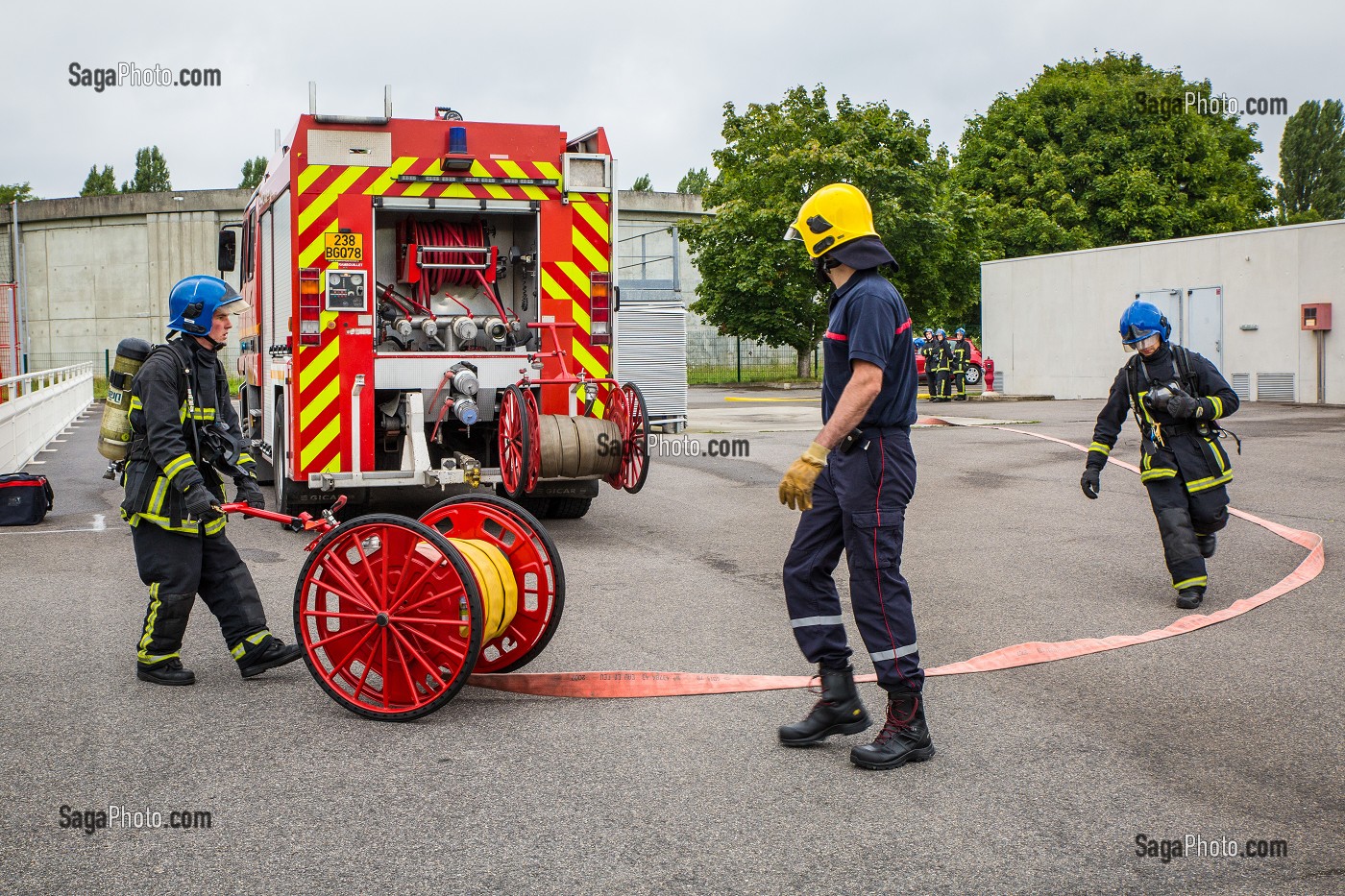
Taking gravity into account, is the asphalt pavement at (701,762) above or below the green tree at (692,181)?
below

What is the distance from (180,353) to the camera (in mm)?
5828

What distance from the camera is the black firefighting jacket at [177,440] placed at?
221 inches

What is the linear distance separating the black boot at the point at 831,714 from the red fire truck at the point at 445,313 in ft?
15.7

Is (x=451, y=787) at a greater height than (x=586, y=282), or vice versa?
(x=586, y=282)

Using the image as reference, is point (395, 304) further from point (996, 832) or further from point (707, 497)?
A: point (996, 832)

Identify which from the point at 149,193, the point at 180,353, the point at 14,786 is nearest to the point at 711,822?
the point at 14,786

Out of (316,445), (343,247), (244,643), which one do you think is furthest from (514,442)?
(244,643)

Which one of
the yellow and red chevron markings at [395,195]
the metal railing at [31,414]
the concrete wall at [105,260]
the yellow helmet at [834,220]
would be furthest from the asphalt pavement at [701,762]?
the concrete wall at [105,260]

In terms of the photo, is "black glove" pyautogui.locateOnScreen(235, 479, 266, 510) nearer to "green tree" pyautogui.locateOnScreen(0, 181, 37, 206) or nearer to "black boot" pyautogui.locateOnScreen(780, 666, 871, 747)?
"black boot" pyautogui.locateOnScreen(780, 666, 871, 747)

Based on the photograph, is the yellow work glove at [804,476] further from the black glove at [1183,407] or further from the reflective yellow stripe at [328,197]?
the reflective yellow stripe at [328,197]

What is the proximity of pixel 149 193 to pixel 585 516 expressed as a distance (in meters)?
40.7

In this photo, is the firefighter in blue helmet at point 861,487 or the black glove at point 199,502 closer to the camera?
the firefighter in blue helmet at point 861,487

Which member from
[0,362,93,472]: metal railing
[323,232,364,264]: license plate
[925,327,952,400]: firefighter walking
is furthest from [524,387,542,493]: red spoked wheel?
[925,327,952,400]: firefighter walking

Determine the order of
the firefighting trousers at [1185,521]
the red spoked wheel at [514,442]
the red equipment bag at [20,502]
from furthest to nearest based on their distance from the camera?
the red equipment bag at [20,502] < the red spoked wheel at [514,442] < the firefighting trousers at [1185,521]
